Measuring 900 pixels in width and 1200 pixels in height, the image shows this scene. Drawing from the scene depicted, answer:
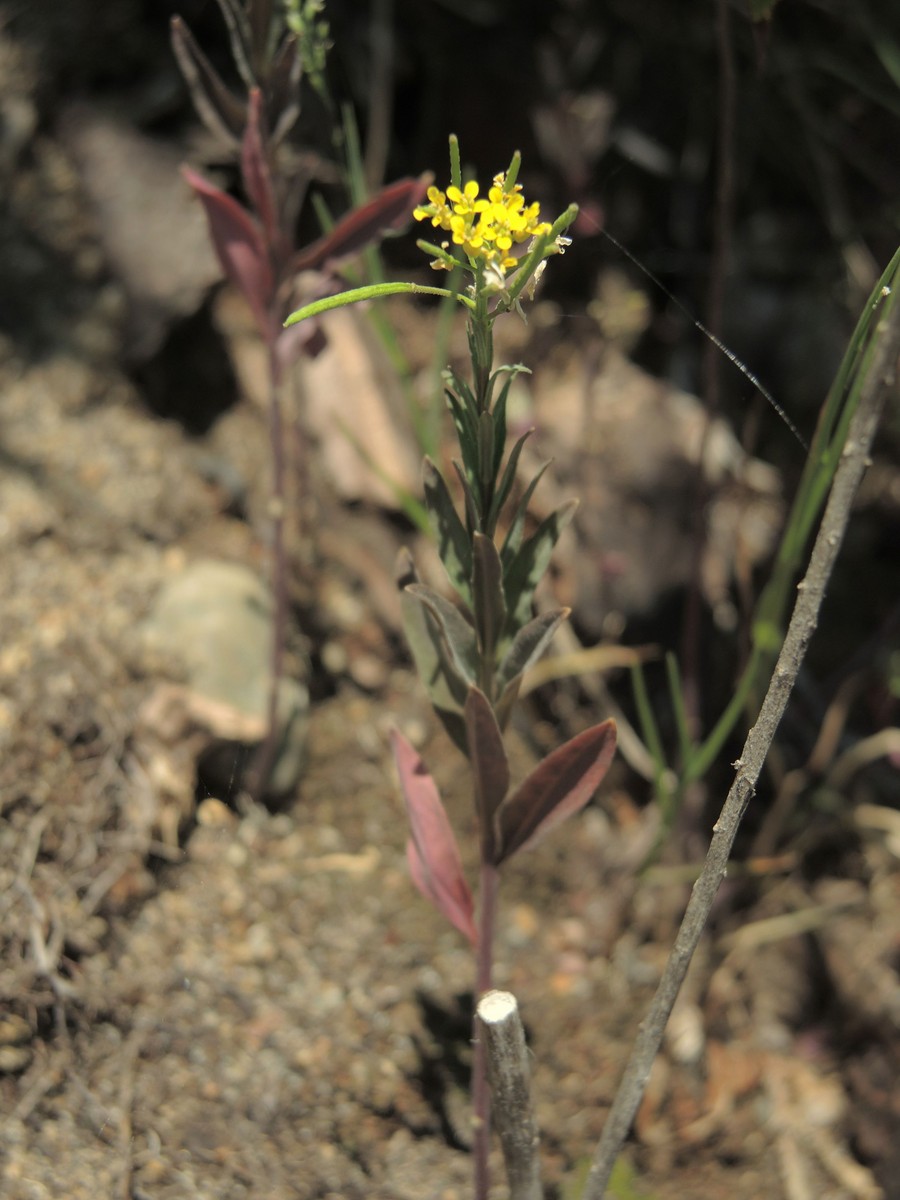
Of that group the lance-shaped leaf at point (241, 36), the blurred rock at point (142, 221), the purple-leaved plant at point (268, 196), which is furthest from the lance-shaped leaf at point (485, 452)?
the blurred rock at point (142, 221)

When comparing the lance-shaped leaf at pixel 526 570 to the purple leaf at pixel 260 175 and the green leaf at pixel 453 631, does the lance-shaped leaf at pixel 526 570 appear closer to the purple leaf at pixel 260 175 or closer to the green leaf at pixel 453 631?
the green leaf at pixel 453 631

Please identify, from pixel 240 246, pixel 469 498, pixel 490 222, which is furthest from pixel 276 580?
pixel 490 222

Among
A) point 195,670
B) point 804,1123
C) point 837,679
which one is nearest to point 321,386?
point 195,670

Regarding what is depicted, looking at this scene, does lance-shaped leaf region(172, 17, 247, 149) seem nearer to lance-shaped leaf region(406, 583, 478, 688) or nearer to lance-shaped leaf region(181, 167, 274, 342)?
lance-shaped leaf region(181, 167, 274, 342)

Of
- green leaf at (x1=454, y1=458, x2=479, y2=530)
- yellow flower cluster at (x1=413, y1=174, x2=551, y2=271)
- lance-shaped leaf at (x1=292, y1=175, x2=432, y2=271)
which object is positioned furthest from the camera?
lance-shaped leaf at (x1=292, y1=175, x2=432, y2=271)

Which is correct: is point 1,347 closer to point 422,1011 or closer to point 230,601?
point 230,601

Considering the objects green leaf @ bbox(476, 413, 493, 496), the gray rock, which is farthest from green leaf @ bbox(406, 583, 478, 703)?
the gray rock
